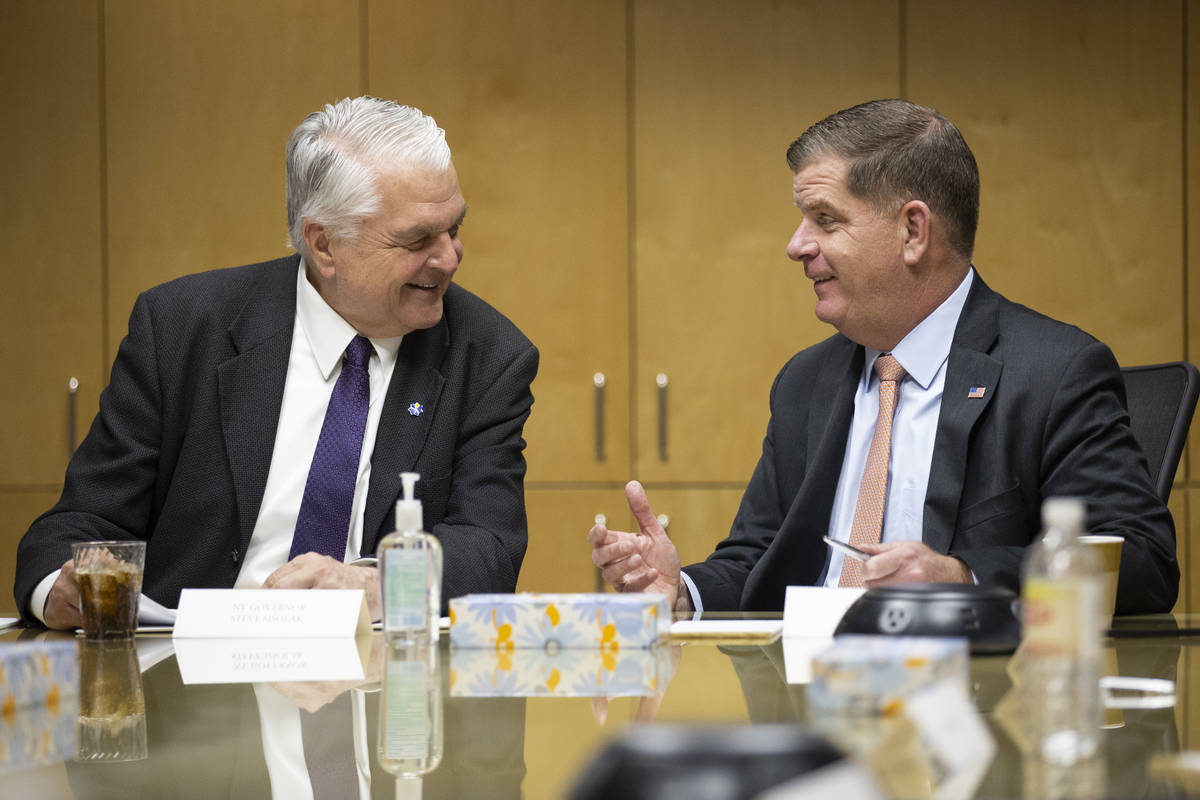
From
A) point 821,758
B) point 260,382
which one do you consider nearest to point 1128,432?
point 260,382

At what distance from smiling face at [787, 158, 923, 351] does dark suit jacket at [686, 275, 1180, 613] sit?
0.11 metres

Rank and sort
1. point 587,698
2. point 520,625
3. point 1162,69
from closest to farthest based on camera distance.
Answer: point 587,698
point 520,625
point 1162,69

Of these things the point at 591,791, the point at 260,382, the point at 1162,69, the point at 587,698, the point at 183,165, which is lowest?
the point at 587,698

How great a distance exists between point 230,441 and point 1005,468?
1326 mm

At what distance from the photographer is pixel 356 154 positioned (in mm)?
2396

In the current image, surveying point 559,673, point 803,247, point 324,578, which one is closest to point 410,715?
point 559,673

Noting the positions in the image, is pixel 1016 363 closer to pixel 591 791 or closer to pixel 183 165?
pixel 591 791

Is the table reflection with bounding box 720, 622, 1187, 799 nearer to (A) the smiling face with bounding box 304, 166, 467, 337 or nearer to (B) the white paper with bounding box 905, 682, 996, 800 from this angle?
(B) the white paper with bounding box 905, 682, 996, 800

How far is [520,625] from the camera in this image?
57.1 inches

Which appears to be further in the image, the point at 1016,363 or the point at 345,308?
the point at 345,308

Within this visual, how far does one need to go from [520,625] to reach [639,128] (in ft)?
10.5

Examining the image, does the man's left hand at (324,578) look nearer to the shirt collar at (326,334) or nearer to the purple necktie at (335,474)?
the purple necktie at (335,474)

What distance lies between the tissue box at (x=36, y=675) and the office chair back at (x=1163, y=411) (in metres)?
1.80

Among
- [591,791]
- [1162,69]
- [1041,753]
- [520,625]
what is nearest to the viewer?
[591,791]
